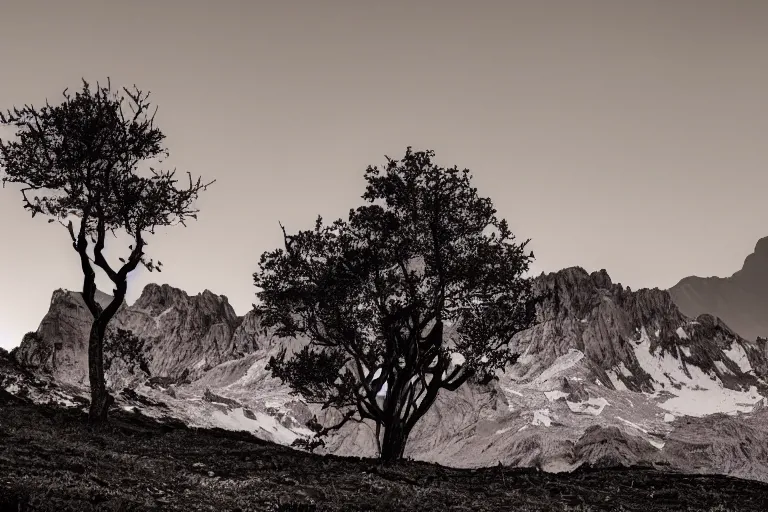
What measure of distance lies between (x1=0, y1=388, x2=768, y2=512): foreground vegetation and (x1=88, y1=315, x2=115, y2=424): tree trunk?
1.99 metres

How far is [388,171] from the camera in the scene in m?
28.7

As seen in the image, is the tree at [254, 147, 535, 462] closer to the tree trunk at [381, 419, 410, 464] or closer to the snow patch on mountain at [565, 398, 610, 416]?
the tree trunk at [381, 419, 410, 464]

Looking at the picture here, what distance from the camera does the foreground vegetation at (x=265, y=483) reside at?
517 inches

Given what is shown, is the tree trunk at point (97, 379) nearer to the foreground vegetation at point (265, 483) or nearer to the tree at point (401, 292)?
the foreground vegetation at point (265, 483)

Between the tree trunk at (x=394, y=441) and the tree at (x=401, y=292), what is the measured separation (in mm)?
67

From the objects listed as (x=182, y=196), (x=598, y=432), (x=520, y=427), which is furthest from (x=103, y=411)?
(x=520, y=427)

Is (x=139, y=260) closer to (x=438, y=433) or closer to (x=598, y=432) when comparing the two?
(x=598, y=432)

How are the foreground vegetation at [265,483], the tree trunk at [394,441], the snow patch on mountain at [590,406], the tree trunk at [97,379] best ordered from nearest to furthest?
1. the foreground vegetation at [265,483]
2. the tree trunk at [394,441]
3. the tree trunk at [97,379]
4. the snow patch on mountain at [590,406]

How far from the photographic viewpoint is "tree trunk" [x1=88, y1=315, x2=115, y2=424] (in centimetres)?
2794

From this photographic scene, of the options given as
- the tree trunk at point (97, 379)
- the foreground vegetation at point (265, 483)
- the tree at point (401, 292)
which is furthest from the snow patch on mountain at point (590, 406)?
the tree trunk at point (97, 379)

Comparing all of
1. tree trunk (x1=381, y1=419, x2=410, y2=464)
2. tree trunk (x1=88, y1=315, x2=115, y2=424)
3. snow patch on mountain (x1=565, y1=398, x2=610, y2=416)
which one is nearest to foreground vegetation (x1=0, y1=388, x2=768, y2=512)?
tree trunk (x1=88, y1=315, x2=115, y2=424)

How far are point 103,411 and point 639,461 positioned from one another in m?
97.1

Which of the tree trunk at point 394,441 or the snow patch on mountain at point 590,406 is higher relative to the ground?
the snow patch on mountain at point 590,406

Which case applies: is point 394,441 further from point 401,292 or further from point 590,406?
point 590,406
